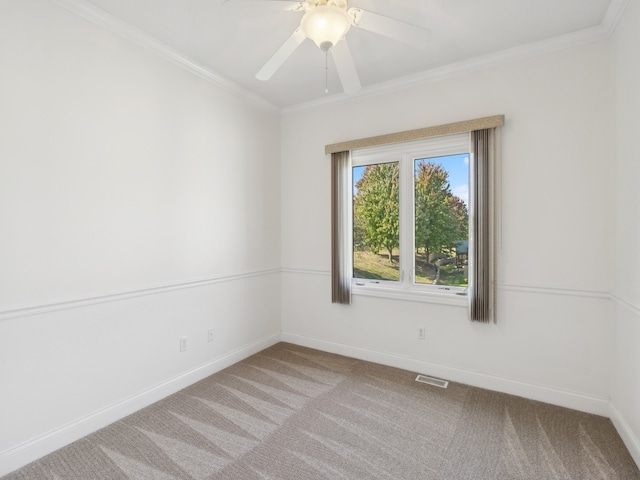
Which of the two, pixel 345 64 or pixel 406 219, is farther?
pixel 406 219

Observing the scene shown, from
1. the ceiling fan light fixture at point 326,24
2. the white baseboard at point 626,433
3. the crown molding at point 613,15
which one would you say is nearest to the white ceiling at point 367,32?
the crown molding at point 613,15

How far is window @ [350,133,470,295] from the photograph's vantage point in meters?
2.98

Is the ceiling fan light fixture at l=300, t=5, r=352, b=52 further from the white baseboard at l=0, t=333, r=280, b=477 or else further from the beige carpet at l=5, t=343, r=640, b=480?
the white baseboard at l=0, t=333, r=280, b=477

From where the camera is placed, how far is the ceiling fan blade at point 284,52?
1.82 meters

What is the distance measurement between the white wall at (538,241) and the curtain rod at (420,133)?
104 millimetres

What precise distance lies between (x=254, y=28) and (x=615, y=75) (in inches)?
98.4

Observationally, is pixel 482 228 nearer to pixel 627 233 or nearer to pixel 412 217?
pixel 412 217

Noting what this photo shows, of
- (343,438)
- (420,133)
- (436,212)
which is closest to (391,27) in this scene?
(420,133)

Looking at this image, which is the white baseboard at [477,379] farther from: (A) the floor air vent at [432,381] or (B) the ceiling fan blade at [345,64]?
(B) the ceiling fan blade at [345,64]

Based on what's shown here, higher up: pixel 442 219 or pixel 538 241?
pixel 442 219

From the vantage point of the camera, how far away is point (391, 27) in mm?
1711

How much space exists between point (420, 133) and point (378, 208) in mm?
819

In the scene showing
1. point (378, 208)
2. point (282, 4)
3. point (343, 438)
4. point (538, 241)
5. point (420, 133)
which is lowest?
point (343, 438)

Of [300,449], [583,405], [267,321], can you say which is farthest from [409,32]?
[267,321]
